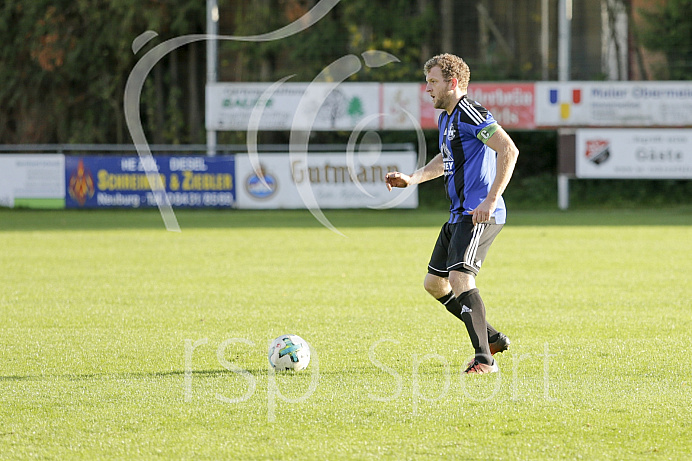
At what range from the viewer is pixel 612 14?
31.1 metres

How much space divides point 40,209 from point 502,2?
17.9m

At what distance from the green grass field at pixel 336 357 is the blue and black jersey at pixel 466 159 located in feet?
3.88

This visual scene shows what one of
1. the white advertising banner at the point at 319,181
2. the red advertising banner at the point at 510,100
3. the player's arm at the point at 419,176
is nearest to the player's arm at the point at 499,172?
the player's arm at the point at 419,176

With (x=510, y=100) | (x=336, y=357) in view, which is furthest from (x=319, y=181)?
(x=336, y=357)

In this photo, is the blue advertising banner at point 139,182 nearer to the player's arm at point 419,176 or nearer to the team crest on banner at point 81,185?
the team crest on banner at point 81,185

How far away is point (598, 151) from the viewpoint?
82.8 ft

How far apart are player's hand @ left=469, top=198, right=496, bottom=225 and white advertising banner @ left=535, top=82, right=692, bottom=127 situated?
20.7 metres

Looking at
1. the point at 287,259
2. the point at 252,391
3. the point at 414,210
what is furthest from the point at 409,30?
the point at 252,391

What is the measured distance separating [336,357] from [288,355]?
0.62 m

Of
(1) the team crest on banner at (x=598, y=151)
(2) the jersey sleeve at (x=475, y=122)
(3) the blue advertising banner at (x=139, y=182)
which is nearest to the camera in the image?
(2) the jersey sleeve at (x=475, y=122)

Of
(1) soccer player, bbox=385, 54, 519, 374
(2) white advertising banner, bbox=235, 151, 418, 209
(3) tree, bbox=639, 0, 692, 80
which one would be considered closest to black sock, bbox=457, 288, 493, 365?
(1) soccer player, bbox=385, 54, 519, 374

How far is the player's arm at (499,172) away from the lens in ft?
20.6

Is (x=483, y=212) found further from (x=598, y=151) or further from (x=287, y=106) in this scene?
(x=287, y=106)

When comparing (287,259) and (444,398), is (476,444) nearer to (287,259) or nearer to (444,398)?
(444,398)
